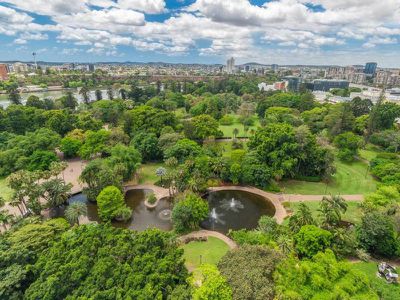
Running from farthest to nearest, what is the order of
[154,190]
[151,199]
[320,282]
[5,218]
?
[154,190]
[151,199]
[5,218]
[320,282]

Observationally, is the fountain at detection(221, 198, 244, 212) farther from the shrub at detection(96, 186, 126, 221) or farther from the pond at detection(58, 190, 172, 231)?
the shrub at detection(96, 186, 126, 221)

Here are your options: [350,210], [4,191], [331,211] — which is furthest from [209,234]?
[4,191]

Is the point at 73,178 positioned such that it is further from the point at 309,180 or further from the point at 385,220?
the point at 385,220

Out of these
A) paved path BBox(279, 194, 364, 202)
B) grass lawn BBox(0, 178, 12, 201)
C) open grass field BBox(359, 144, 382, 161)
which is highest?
grass lawn BBox(0, 178, 12, 201)

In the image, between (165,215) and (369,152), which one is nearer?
(165,215)

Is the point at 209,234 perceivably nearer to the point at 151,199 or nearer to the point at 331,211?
the point at 151,199

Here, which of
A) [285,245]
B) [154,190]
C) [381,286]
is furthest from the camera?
[154,190]

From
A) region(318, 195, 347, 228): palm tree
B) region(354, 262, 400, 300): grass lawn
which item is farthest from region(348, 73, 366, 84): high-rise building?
region(354, 262, 400, 300): grass lawn
